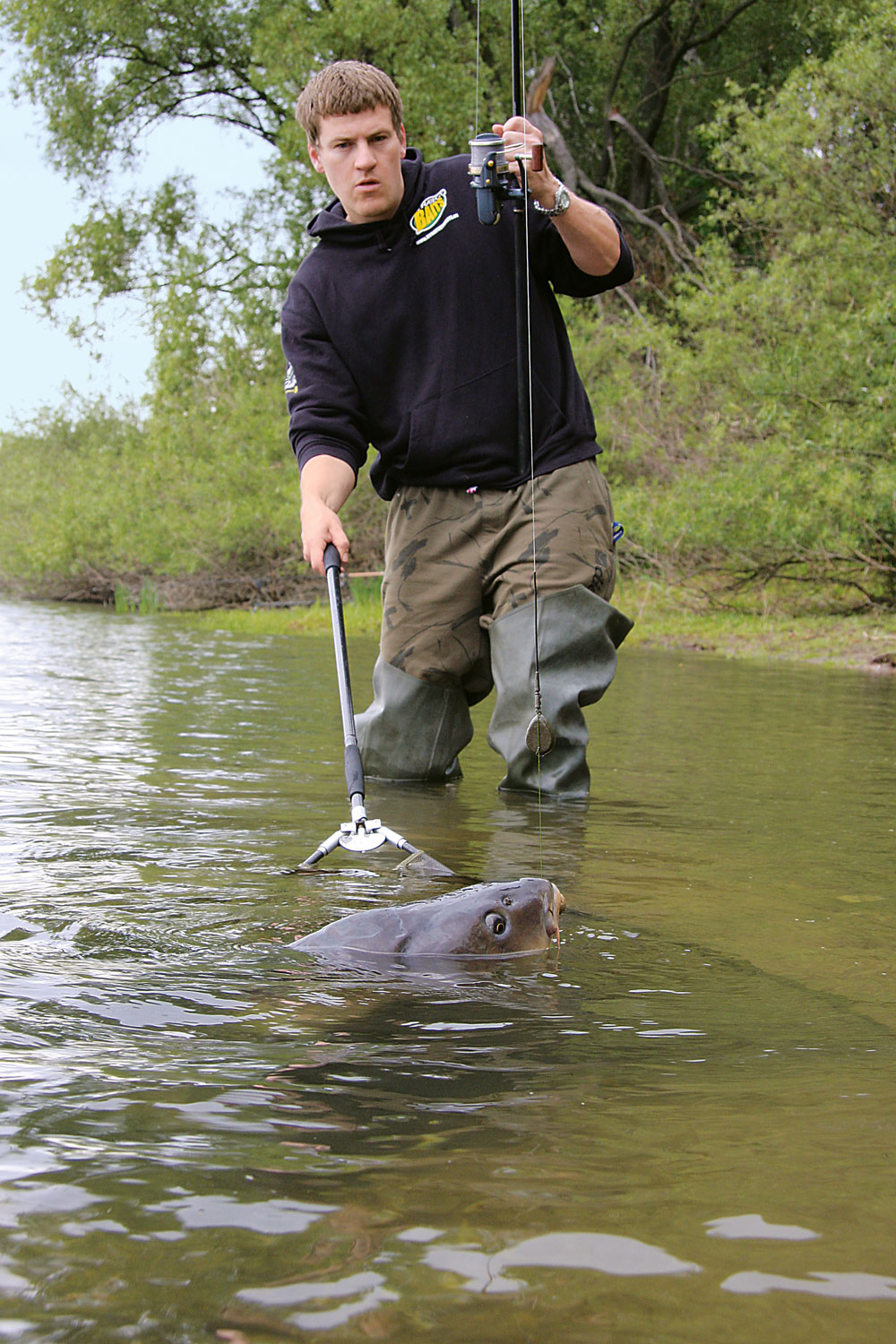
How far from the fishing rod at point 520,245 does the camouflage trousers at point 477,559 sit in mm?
66

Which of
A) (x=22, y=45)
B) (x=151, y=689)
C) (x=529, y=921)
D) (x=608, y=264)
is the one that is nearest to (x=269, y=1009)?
(x=529, y=921)

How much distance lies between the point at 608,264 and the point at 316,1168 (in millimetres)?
3060

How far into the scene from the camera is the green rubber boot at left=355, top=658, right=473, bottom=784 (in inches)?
174

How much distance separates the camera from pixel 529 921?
235 cm

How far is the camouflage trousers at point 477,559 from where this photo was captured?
4.06m

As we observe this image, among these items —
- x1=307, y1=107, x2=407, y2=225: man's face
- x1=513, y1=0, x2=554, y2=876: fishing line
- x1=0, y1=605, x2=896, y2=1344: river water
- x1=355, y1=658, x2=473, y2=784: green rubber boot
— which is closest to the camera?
x1=0, y1=605, x2=896, y2=1344: river water

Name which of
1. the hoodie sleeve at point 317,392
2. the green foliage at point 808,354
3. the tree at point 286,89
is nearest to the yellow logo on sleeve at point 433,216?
the hoodie sleeve at point 317,392

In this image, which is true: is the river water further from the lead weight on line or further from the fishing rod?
the fishing rod

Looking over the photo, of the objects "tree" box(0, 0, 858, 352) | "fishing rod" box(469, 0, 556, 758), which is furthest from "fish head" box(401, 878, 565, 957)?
"tree" box(0, 0, 858, 352)

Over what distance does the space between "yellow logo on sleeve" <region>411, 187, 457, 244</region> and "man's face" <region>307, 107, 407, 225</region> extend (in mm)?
81

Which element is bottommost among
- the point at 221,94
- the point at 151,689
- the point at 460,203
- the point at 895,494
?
the point at 151,689

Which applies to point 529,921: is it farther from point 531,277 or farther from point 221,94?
point 221,94

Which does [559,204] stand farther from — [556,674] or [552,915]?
[552,915]

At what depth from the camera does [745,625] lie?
12680mm
